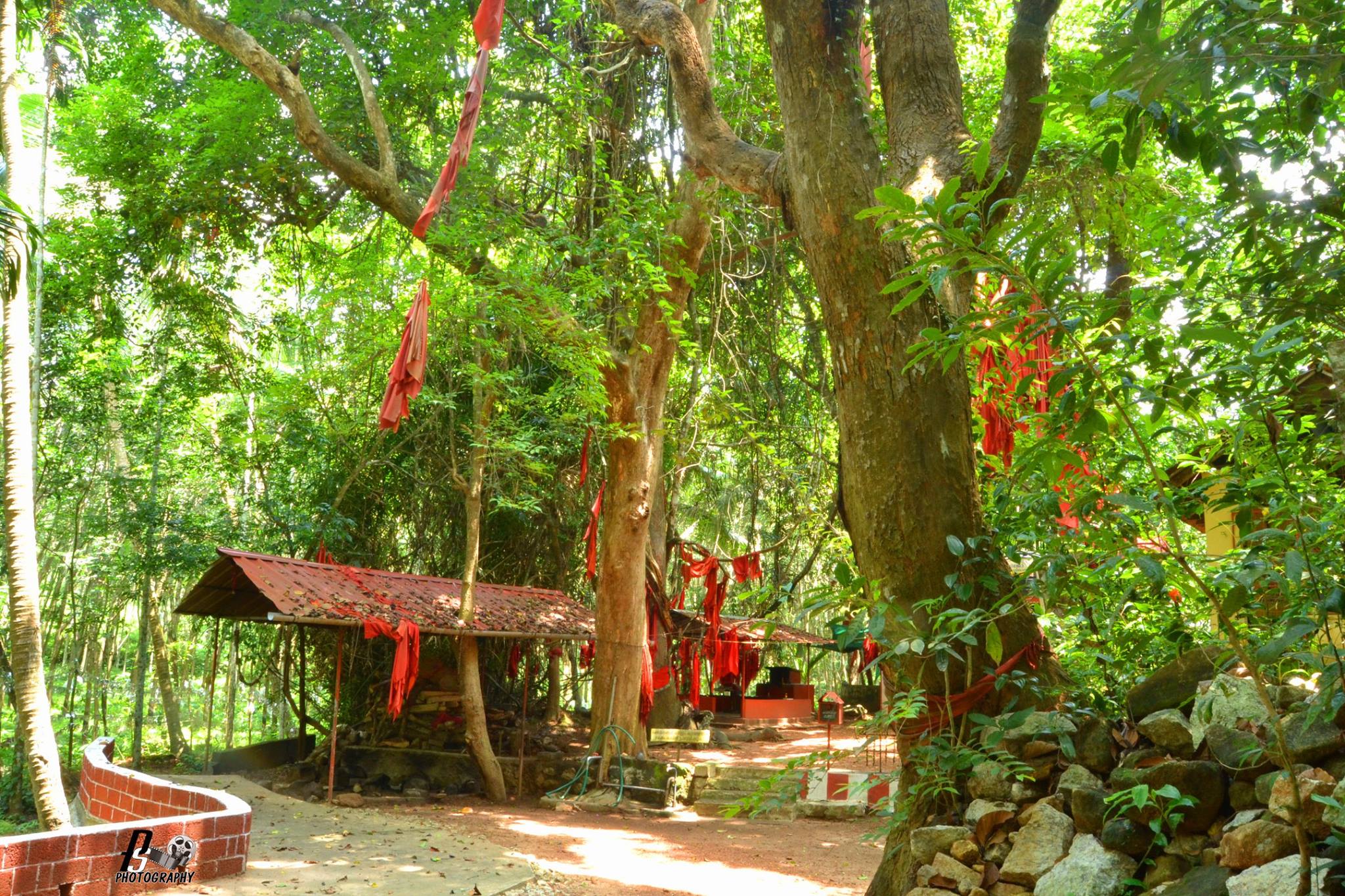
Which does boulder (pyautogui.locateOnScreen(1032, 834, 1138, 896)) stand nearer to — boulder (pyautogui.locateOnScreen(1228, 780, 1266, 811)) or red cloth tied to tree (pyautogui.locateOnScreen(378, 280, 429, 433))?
boulder (pyautogui.locateOnScreen(1228, 780, 1266, 811))

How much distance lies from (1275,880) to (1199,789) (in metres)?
0.42

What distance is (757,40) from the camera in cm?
922

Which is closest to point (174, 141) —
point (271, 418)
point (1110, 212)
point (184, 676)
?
point (271, 418)

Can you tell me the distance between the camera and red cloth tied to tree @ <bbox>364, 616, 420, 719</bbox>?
30.1ft

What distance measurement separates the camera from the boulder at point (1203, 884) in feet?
8.05

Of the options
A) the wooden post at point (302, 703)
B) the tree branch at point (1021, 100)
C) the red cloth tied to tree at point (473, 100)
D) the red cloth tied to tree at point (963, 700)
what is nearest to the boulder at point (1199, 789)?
the red cloth tied to tree at point (963, 700)

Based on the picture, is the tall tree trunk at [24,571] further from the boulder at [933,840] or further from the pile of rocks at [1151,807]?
the pile of rocks at [1151,807]

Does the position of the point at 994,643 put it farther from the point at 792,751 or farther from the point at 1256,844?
the point at 792,751

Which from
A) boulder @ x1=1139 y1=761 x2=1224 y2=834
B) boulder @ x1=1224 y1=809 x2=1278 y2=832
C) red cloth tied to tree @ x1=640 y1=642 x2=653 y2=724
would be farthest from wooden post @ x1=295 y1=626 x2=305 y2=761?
boulder @ x1=1224 y1=809 x2=1278 y2=832

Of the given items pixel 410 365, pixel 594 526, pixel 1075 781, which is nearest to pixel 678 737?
pixel 594 526

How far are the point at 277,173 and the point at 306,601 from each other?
415 centimetres

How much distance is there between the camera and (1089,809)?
2930mm

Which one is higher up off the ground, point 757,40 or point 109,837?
point 757,40

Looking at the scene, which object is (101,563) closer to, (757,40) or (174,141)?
(174,141)
